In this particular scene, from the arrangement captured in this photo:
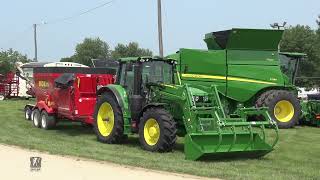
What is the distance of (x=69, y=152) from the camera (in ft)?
42.8

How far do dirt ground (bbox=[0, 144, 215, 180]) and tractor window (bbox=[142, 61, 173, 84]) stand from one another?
343 cm

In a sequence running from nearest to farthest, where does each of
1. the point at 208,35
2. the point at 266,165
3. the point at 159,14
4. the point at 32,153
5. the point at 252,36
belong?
the point at 266,165
the point at 32,153
the point at 252,36
the point at 208,35
the point at 159,14

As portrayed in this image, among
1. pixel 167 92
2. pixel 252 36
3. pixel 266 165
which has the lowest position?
pixel 266 165

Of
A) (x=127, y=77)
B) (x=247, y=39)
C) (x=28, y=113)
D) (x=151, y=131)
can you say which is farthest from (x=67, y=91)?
(x=247, y=39)

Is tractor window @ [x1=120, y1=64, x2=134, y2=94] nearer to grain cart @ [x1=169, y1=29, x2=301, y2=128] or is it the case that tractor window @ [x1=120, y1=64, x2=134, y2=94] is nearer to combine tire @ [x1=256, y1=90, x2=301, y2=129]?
grain cart @ [x1=169, y1=29, x2=301, y2=128]

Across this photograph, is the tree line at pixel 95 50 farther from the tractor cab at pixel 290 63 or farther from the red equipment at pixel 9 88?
the tractor cab at pixel 290 63

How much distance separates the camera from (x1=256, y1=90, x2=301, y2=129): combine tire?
1941cm

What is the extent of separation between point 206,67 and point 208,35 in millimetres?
1610

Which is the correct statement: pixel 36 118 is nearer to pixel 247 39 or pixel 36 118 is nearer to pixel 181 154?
pixel 247 39

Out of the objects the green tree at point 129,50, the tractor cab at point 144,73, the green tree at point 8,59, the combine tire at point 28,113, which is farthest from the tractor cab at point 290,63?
the green tree at point 129,50

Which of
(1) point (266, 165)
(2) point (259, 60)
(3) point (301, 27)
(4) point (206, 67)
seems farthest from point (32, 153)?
(3) point (301, 27)

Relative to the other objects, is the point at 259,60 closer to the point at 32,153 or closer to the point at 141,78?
the point at 141,78

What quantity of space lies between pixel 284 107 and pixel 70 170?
1077cm

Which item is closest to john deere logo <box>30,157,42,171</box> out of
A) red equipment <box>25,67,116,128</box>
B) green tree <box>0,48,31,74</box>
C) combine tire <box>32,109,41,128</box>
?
red equipment <box>25,67,116,128</box>
